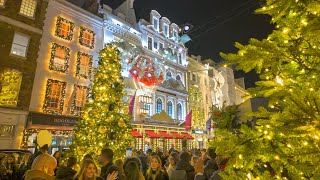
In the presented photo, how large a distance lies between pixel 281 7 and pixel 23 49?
18.8m

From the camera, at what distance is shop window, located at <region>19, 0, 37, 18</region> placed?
677 inches

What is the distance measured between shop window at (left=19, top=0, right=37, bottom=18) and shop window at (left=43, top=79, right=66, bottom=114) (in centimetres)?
555

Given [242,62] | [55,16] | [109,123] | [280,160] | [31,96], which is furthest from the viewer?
[55,16]

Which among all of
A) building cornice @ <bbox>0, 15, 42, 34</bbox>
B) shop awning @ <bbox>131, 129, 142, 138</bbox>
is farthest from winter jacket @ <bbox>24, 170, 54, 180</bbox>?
shop awning @ <bbox>131, 129, 142, 138</bbox>

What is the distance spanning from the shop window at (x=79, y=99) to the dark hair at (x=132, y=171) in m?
16.1

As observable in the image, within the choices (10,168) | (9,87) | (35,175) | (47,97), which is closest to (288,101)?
(35,175)

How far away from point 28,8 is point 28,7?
0.08m

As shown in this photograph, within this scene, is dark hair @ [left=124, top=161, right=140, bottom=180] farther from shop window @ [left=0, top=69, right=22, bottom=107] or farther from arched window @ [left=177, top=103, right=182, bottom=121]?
arched window @ [left=177, top=103, right=182, bottom=121]

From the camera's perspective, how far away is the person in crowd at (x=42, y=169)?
3393 millimetres

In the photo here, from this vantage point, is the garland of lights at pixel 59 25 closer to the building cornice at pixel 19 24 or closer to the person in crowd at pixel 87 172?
Answer: the building cornice at pixel 19 24

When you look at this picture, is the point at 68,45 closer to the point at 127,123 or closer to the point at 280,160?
the point at 127,123

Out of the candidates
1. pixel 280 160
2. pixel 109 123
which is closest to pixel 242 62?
pixel 280 160

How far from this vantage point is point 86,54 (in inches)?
819

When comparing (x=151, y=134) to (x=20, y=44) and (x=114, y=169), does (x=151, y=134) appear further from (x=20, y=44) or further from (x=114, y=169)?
(x=114, y=169)
